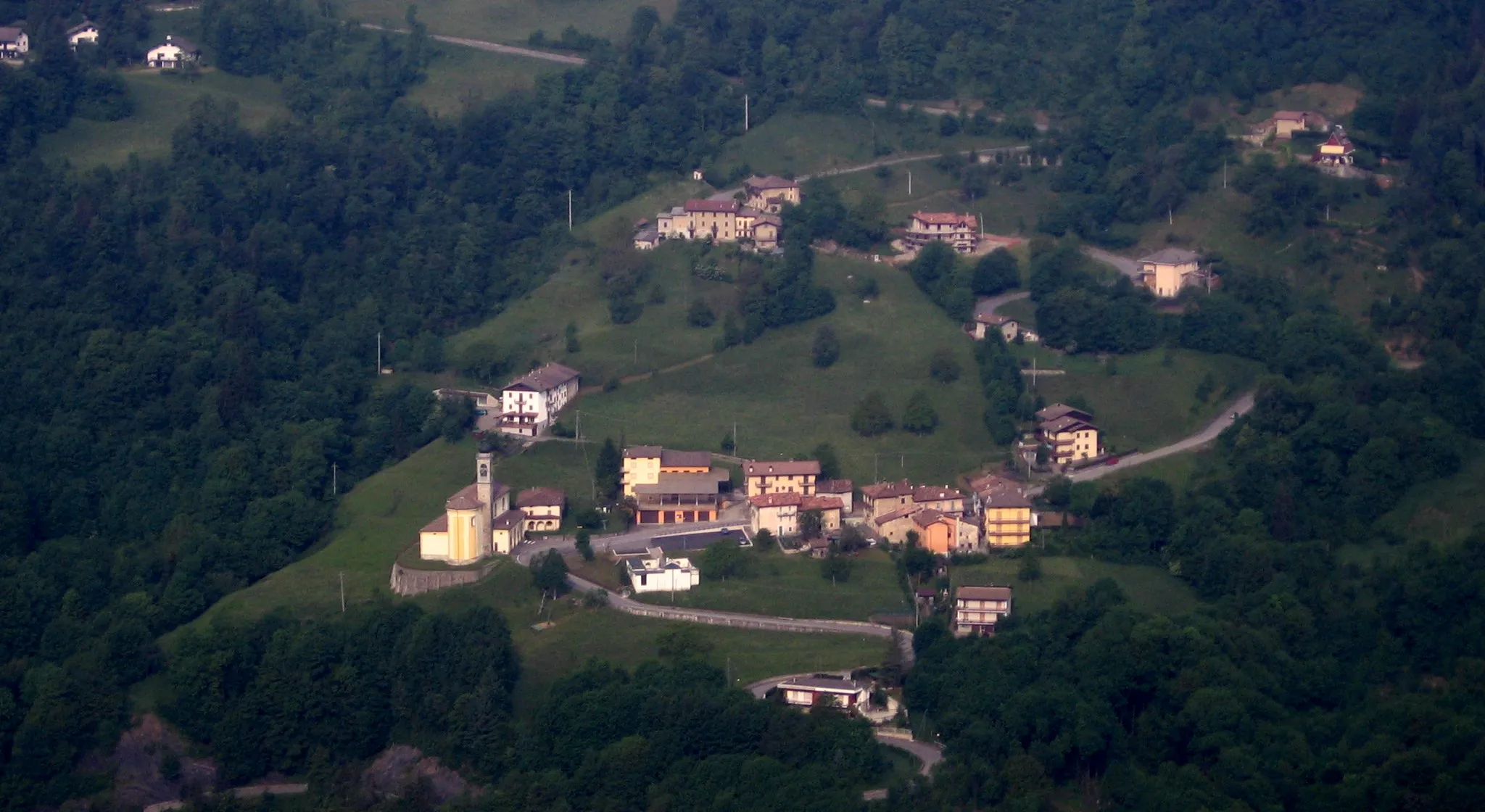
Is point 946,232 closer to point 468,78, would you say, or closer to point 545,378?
point 545,378

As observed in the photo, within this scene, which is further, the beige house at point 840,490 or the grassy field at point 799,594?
the beige house at point 840,490

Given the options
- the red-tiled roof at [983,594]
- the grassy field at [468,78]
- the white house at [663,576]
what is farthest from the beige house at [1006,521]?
the grassy field at [468,78]

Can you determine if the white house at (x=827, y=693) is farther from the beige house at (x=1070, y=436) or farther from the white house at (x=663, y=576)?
the beige house at (x=1070, y=436)

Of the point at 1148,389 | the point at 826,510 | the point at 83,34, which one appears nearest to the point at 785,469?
the point at 826,510

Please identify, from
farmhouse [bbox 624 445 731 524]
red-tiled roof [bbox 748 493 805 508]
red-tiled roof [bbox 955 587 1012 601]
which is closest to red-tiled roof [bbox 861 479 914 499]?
red-tiled roof [bbox 748 493 805 508]

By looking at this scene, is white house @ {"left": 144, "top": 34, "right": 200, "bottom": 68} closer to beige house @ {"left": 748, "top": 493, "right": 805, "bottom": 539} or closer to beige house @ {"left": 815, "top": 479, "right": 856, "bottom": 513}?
beige house @ {"left": 815, "top": 479, "right": 856, "bottom": 513}

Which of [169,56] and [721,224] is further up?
[169,56]
